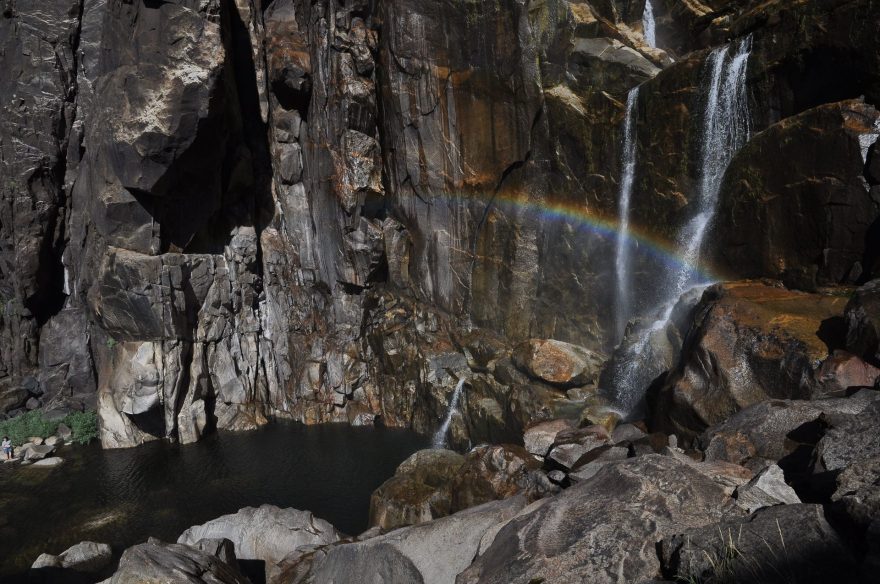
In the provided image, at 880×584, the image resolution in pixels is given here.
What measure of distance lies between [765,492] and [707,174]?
52.2 ft

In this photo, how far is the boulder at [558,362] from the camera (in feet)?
75.0

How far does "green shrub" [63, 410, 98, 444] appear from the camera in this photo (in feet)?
94.2

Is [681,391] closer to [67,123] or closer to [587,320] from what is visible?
[587,320]

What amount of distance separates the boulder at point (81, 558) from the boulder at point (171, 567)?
6193 millimetres

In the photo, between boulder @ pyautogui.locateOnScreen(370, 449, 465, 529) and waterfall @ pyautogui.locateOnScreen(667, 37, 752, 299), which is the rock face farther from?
boulder @ pyautogui.locateOnScreen(370, 449, 465, 529)

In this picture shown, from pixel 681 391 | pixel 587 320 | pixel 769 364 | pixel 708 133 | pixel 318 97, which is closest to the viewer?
pixel 769 364

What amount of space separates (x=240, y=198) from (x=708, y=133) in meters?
23.6

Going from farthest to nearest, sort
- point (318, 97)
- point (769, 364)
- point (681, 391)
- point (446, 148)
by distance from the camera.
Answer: point (318, 97) → point (446, 148) → point (681, 391) → point (769, 364)

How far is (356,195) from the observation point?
99.1 feet

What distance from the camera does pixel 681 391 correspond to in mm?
14609

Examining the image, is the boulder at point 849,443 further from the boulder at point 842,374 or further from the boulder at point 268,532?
the boulder at point 268,532

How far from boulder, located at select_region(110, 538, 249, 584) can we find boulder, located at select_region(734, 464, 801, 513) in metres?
9.25

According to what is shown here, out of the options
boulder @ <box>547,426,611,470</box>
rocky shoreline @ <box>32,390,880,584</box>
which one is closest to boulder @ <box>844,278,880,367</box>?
rocky shoreline @ <box>32,390,880,584</box>

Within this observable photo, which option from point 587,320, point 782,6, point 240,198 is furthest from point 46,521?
point 782,6
